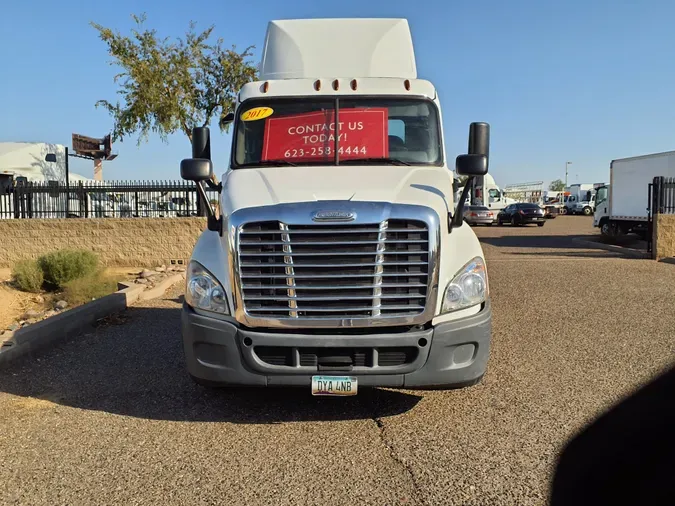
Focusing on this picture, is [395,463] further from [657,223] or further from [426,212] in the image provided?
[657,223]

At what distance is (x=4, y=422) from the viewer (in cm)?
455

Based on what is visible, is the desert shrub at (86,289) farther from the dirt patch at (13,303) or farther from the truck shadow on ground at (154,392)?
the truck shadow on ground at (154,392)

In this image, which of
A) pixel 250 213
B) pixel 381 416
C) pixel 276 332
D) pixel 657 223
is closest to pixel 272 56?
pixel 250 213

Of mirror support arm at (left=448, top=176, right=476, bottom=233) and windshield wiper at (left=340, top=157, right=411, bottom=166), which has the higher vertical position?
windshield wiper at (left=340, top=157, right=411, bottom=166)

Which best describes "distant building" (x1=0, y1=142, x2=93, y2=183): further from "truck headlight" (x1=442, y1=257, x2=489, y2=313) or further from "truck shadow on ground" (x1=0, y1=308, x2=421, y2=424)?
"truck headlight" (x1=442, y1=257, x2=489, y2=313)

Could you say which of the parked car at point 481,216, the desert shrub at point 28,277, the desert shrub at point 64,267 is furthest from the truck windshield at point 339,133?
the parked car at point 481,216

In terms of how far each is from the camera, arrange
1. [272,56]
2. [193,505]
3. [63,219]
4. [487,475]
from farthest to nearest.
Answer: [63,219], [272,56], [487,475], [193,505]

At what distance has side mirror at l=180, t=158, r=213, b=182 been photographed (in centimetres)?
505

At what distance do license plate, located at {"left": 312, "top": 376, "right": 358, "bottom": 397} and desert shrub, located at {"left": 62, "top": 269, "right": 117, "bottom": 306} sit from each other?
7.31 meters

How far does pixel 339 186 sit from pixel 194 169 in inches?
52.6

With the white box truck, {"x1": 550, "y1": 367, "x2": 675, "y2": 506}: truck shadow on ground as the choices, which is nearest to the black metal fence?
{"x1": 550, "y1": 367, "x2": 675, "y2": 506}: truck shadow on ground

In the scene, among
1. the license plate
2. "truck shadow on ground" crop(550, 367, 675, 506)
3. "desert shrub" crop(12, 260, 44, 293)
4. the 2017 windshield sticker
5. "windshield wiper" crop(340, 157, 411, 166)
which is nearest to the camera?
"truck shadow on ground" crop(550, 367, 675, 506)

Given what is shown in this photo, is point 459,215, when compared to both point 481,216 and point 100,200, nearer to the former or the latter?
point 100,200

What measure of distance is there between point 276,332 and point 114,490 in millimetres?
1397
